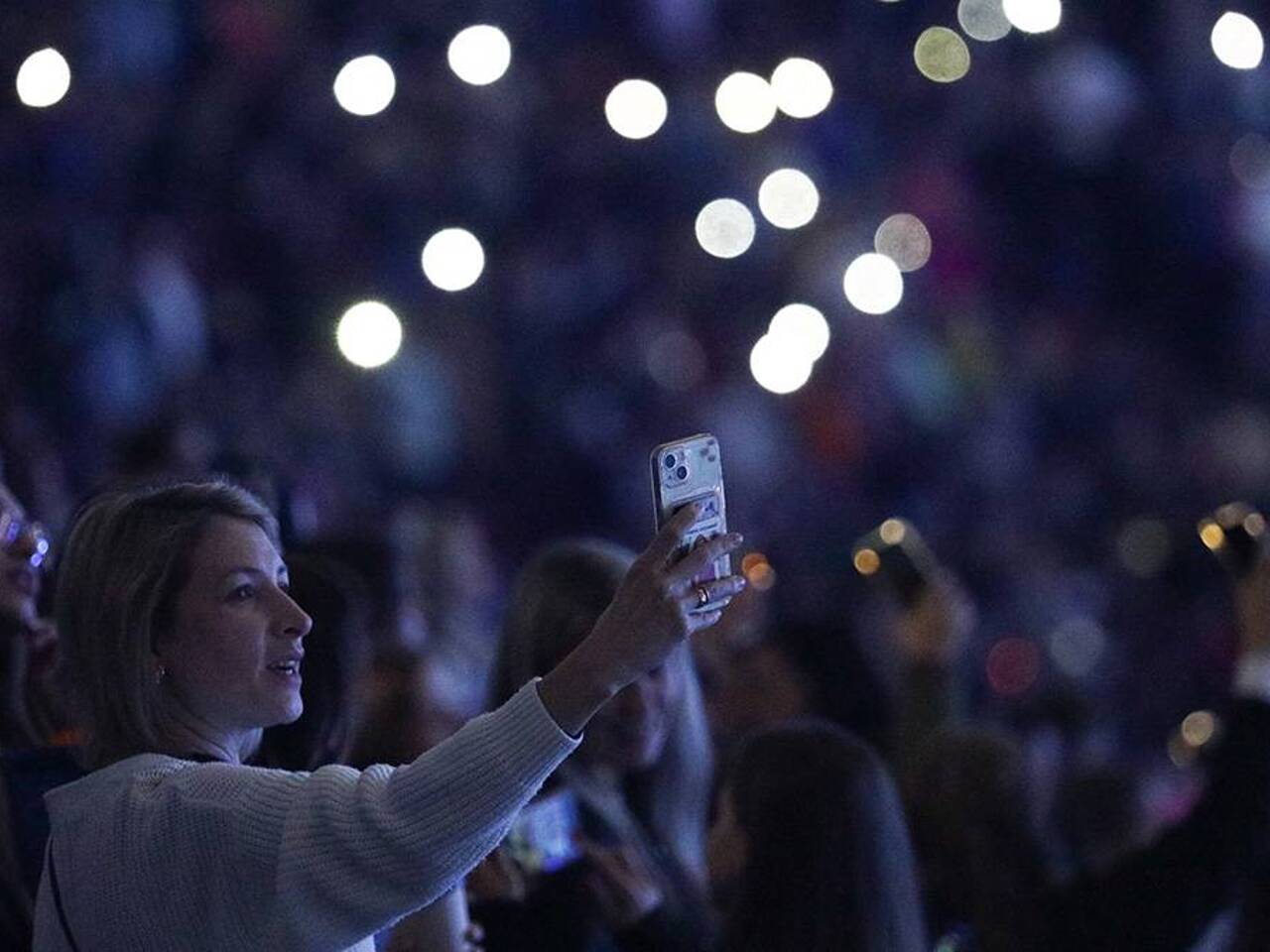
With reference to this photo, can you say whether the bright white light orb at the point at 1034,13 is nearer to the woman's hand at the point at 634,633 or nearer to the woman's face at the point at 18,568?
the woman's face at the point at 18,568

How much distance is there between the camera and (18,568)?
278 cm

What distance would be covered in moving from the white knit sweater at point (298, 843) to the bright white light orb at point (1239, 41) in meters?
4.79

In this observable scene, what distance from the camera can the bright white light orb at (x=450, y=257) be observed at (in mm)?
6559

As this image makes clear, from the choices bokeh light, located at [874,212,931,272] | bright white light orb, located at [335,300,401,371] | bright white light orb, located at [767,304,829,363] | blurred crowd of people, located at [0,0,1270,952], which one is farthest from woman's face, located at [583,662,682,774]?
bokeh light, located at [874,212,931,272]

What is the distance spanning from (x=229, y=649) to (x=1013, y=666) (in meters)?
6.23

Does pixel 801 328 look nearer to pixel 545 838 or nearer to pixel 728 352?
pixel 728 352

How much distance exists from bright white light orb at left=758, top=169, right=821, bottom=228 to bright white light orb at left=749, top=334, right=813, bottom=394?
14.5 inches

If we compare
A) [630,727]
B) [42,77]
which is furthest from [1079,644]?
[630,727]

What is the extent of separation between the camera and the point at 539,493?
22.5 feet

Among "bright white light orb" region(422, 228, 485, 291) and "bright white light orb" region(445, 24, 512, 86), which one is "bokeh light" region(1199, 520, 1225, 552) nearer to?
"bright white light orb" region(445, 24, 512, 86)

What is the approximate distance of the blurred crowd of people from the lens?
4098 millimetres

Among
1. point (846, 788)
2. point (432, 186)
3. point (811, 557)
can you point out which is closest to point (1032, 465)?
point (811, 557)

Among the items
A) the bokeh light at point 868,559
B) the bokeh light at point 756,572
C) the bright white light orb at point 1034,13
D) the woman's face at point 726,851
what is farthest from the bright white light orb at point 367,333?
the woman's face at point 726,851

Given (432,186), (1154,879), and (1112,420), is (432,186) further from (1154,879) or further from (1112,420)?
(1154,879)
